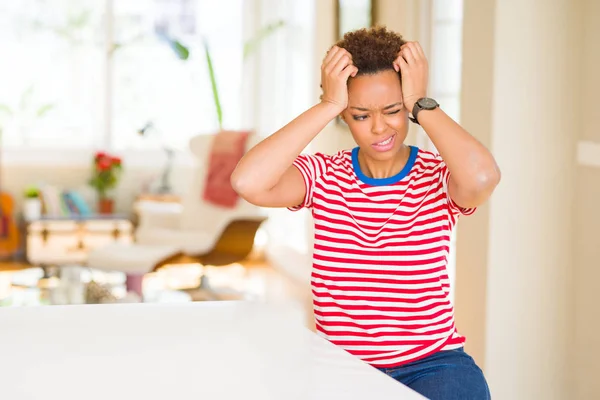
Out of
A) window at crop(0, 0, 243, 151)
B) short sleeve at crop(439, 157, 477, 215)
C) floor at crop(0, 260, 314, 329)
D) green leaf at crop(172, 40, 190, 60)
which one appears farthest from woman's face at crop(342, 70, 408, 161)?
window at crop(0, 0, 243, 151)

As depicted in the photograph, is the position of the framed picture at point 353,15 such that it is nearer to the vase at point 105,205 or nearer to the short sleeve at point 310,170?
the vase at point 105,205

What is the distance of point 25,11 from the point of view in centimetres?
702

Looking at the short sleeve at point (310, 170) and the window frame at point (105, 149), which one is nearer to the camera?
the short sleeve at point (310, 170)

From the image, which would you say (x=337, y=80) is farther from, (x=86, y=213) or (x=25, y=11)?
(x=25, y=11)

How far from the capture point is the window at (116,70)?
23.1 ft

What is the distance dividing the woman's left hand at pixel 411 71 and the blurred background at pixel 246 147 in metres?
1.37

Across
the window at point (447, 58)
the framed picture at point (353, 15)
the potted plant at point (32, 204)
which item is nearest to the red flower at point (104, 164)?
the potted plant at point (32, 204)

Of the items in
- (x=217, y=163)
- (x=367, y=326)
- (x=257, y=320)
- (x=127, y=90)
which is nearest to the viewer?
(x=257, y=320)

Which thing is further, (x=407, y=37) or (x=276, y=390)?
(x=407, y=37)

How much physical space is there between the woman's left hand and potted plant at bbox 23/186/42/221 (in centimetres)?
520

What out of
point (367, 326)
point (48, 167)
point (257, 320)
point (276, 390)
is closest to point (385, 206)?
point (367, 326)

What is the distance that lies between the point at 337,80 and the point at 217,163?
→ 3883 millimetres

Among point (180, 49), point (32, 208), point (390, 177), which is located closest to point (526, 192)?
point (390, 177)

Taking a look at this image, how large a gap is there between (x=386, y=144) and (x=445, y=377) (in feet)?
1.43
